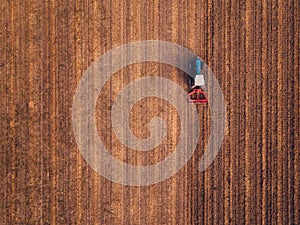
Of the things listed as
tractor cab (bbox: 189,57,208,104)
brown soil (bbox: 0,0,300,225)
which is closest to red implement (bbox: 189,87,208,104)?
tractor cab (bbox: 189,57,208,104)

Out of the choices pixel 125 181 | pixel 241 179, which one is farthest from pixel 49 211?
pixel 241 179

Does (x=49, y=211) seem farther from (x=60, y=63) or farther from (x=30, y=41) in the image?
(x=30, y=41)

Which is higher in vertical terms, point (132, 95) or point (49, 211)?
point (132, 95)

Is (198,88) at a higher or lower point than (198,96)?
higher

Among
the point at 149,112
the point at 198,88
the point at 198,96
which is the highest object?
the point at 198,88

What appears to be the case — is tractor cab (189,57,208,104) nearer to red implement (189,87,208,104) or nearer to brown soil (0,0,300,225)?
red implement (189,87,208,104)

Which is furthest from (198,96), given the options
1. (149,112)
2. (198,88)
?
(149,112)

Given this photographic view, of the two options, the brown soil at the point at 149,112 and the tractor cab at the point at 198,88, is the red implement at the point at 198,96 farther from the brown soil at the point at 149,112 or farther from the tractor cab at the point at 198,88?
the brown soil at the point at 149,112

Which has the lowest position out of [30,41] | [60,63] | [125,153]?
[125,153]

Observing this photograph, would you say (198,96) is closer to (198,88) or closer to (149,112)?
(198,88)

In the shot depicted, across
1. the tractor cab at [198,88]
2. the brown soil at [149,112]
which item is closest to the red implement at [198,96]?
the tractor cab at [198,88]

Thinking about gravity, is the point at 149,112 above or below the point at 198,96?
below
